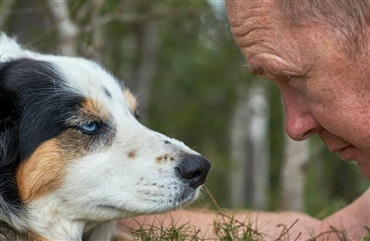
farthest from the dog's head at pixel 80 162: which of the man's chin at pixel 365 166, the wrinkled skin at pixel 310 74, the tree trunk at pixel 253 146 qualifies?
the tree trunk at pixel 253 146

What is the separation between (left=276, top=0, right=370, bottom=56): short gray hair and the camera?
273 cm

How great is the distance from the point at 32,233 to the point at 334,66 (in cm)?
138

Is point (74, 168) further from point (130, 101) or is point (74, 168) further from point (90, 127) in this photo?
point (130, 101)

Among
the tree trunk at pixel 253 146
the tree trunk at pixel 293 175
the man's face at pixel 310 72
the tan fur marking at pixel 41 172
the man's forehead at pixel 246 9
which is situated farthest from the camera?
the tree trunk at pixel 253 146

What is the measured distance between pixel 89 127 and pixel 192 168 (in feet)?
1.64

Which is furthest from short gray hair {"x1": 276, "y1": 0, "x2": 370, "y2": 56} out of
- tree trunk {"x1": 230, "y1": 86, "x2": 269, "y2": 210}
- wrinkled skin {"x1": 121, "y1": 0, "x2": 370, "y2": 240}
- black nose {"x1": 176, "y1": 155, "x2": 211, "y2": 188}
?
tree trunk {"x1": 230, "y1": 86, "x2": 269, "y2": 210}

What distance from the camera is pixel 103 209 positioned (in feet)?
10.2

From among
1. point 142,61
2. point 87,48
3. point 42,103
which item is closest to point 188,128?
point 142,61

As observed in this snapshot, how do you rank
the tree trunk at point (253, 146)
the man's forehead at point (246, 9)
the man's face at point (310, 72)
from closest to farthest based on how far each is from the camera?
the man's face at point (310, 72) → the man's forehead at point (246, 9) → the tree trunk at point (253, 146)

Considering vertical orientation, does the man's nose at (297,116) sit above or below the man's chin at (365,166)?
above

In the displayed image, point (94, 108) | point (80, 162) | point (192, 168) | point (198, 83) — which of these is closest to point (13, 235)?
point (80, 162)

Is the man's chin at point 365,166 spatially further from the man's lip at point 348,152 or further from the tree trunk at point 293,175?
the tree trunk at point 293,175

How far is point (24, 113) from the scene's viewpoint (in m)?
3.21

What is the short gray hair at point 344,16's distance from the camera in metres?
2.73
